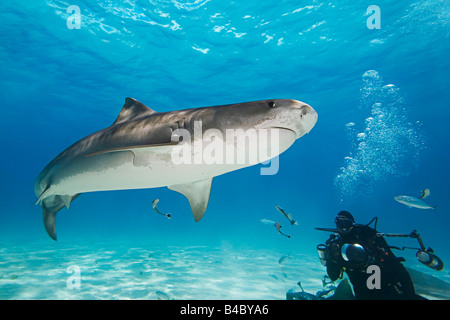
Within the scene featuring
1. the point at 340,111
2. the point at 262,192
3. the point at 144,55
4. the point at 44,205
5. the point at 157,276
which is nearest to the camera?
the point at 44,205

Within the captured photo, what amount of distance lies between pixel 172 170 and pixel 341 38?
61.9ft

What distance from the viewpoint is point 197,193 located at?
4117 mm

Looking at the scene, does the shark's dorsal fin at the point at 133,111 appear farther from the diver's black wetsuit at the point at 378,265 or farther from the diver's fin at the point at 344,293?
the diver's fin at the point at 344,293

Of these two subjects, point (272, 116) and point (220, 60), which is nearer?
point (272, 116)

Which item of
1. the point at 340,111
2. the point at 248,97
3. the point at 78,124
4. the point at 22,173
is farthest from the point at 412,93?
the point at 22,173

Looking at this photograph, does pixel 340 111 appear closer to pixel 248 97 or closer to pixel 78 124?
pixel 248 97

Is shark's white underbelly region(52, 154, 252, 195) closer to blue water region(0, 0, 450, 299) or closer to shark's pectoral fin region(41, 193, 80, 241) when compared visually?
shark's pectoral fin region(41, 193, 80, 241)

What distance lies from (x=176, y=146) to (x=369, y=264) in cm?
365

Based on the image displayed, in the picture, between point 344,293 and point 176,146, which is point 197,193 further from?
point 344,293

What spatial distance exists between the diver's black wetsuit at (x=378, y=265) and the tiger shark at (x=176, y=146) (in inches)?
103

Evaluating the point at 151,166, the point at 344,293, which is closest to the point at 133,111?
the point at 151,166

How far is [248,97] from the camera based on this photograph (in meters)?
26.3

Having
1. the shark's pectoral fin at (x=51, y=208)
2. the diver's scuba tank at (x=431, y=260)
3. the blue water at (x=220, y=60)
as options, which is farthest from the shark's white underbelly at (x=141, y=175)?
the blue water at (x=220, y=60)

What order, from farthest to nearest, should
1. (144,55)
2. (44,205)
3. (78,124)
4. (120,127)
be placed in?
1. (78,124)
2. (144,55)
3. (44,205)
4. (120,127)
